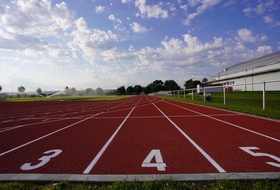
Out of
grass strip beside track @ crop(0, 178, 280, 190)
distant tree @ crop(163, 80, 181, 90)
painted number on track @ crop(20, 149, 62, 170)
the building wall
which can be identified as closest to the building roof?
the building wall

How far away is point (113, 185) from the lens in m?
3.09

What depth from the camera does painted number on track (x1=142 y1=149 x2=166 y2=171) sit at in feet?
12.8

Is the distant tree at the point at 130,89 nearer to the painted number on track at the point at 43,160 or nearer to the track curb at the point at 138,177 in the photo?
the painted number on track at the point at 43,160

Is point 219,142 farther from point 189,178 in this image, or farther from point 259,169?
point 189,178

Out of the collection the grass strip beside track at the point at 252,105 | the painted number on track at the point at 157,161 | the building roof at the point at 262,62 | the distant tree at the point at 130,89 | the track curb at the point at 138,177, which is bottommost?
the painted number on track at the point at 157,161

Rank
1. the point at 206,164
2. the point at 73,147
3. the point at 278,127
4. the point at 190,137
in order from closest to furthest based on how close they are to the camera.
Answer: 1. the point at 206,164
2. the point at 73,147
3. the point at 190,137
4. the point at 278,127

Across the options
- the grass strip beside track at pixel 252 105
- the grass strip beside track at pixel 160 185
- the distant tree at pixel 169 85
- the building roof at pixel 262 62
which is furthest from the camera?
the distant tree at pixel 169 85

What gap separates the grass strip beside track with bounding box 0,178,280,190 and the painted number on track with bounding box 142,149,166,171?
0.68 metres

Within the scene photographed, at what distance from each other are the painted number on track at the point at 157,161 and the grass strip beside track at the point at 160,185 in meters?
→ 0.68

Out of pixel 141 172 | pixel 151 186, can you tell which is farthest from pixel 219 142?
pixel 151 186

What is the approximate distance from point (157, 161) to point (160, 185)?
3.47 ft

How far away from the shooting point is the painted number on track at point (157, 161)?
12.8 ft

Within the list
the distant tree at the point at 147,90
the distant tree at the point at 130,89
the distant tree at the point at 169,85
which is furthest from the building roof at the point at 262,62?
the distant tree at the point at 130,89

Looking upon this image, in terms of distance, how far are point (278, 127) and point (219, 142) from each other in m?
3.23
